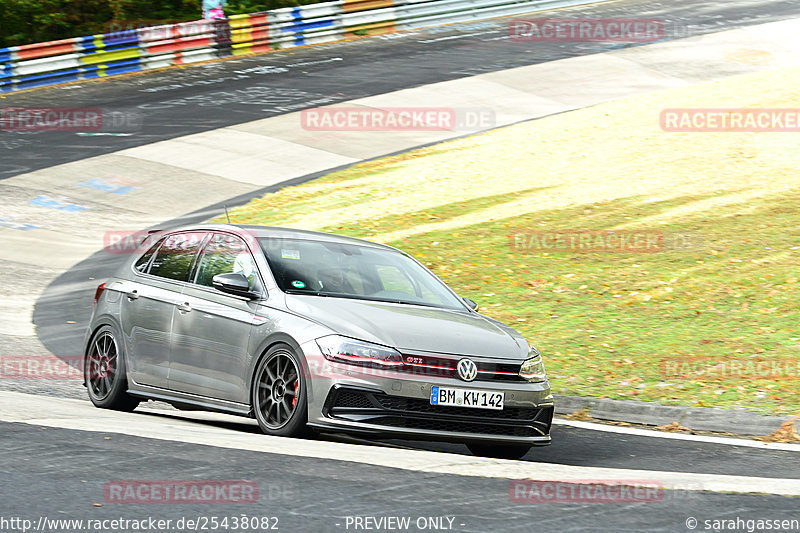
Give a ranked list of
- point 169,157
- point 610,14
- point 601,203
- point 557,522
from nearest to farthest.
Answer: point 557,522 → point 601,203 → point 169,157 → point 610,14

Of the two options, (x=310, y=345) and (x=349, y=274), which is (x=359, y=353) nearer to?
(x=310, y=345)

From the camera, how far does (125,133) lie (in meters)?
24.1

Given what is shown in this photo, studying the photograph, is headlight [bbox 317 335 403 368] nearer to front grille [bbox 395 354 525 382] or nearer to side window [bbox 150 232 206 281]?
front grille [bbox 395 354 525 382]

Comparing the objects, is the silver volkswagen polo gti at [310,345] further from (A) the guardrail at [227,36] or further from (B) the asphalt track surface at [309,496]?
(A) the guardrail at [227,36]

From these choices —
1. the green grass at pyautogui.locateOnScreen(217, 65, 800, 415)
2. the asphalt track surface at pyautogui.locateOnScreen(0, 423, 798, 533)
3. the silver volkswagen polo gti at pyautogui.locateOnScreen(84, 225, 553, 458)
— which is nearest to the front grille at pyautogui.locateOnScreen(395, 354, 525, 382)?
the silver volkswagen polo gti at pyautogui.locateOnScreen(84, 225, 553, 458)

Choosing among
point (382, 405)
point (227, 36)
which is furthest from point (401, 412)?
point (227, 36)

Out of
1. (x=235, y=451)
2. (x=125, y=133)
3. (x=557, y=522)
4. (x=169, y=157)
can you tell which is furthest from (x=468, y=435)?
(x=125, y=133)

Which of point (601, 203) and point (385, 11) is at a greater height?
point (385, 11)

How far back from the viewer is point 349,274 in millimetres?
8359

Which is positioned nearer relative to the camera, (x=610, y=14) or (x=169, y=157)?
(x=169, y=157)

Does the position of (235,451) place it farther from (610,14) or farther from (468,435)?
(610,14)

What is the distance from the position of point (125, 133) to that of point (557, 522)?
2041cm

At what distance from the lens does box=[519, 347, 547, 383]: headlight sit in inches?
301

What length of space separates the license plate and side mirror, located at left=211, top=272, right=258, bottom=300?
5.20 feet
